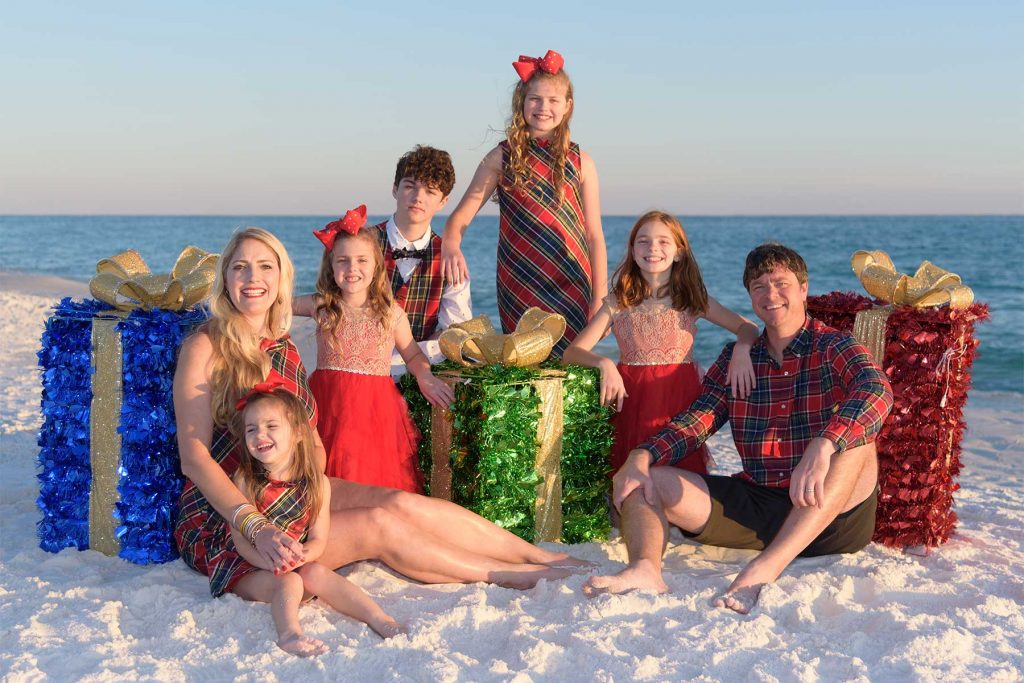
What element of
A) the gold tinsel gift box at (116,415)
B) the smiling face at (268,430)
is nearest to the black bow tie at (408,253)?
the gold tinsel gift box at (116,415)

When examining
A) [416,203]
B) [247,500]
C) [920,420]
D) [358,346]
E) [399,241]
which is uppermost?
[416,203]

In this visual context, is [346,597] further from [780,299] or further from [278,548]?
[780,299]

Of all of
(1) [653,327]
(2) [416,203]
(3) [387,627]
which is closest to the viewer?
(3) [387,627]

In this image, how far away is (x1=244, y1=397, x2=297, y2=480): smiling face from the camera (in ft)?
11.6

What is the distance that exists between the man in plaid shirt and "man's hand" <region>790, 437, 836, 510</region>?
0.22 ft

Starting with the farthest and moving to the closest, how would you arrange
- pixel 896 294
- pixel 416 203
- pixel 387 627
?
pixel 416 203, pixel 896 294, pixel 387 627

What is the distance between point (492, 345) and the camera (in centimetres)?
430

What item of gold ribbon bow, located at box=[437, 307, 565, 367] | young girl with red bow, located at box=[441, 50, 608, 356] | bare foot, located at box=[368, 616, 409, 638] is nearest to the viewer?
bare foot, located at box=[368, 616, 409, 638]

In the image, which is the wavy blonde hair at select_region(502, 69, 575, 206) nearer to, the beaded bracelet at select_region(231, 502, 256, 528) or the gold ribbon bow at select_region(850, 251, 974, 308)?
the gold ribbon bow at select_region(850, 251, 974, 308)

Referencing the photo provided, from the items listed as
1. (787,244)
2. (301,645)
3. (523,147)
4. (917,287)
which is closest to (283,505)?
(301,645)

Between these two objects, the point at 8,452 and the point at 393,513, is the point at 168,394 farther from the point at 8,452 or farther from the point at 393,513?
the point at 8,452

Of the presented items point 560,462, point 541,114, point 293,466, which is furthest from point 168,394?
point 541,114

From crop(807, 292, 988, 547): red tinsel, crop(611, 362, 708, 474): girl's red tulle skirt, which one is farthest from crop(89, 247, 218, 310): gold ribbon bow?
crop(807, 292, 988, 547): red tinsel

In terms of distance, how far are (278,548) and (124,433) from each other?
3.46 ft
